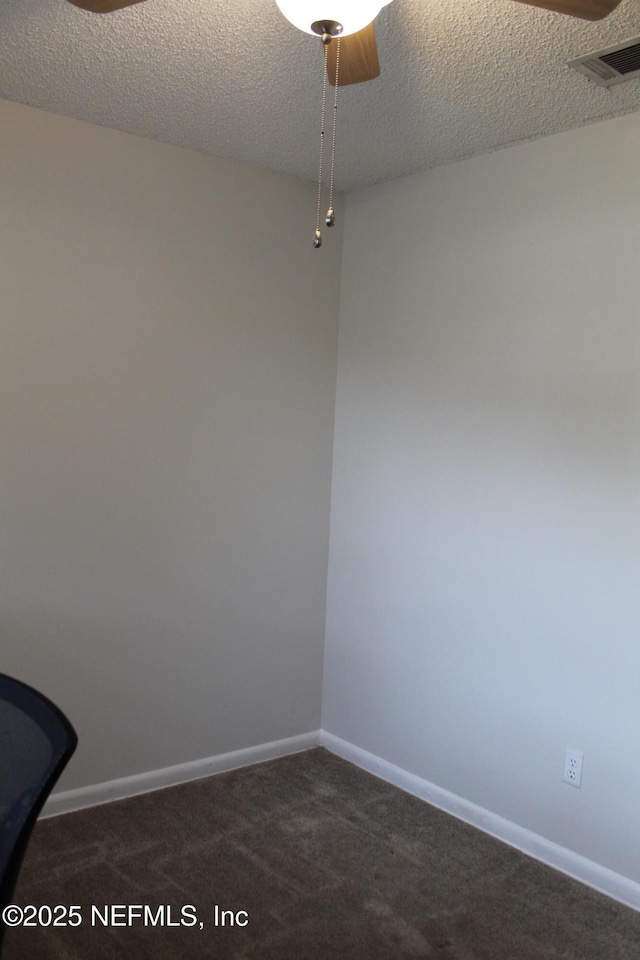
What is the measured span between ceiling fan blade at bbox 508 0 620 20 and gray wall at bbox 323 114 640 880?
110 centimetres

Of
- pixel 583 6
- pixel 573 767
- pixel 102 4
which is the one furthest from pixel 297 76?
pixel 573 767

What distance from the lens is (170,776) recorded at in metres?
3.37

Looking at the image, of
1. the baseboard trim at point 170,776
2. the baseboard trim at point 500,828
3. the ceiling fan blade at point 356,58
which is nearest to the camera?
the ceiling fan blade at point 356,58

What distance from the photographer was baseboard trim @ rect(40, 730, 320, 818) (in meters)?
3.10

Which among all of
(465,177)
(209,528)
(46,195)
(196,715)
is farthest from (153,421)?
(465,177)

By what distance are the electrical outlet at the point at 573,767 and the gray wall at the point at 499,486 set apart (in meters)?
0.03

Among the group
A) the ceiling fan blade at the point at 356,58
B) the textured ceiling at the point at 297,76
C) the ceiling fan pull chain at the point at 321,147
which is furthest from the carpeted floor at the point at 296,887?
the textured ceiling at the point at 297,76

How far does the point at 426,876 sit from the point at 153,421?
6.21ft

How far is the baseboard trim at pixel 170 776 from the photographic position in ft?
10.2

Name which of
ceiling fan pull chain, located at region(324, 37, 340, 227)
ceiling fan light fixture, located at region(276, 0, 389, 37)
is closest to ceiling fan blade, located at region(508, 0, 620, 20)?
ceiling fan light fixture, located at region(276, 0, 389, 37)

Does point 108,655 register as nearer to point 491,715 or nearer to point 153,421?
point 153,421

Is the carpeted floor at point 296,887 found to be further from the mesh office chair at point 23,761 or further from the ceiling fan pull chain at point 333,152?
the ceiling fan pull chain at point 333,152

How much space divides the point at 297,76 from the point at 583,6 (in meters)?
1.04

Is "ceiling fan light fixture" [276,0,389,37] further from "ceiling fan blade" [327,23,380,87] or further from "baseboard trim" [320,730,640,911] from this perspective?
"baseboard trim" [320,730,640,911]
